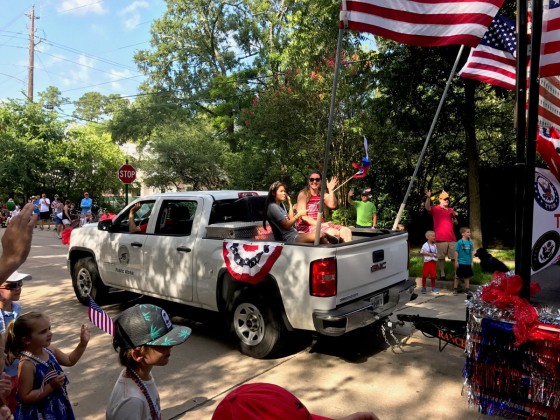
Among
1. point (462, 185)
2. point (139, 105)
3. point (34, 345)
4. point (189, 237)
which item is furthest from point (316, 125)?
point (139, 105)

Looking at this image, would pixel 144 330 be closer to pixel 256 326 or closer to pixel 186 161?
pixel 256 326

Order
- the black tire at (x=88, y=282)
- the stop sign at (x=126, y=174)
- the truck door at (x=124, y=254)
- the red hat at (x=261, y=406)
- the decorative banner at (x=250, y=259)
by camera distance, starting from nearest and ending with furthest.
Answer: the red hat at (x=261, y=406)
the decorative banner at (x=250, y=259)
the truck door at (x=124, y=254)
the black tire at (x=88, y=282)
the stop sign at (x=126, y=174)

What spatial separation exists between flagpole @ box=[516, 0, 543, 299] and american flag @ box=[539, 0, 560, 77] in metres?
0.82

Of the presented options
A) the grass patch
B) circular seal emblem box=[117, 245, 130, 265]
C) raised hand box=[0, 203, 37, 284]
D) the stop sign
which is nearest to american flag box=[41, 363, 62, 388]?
raised hand box=[0, 203, 37, 284]

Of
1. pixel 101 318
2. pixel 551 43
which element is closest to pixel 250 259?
pixel 101 318

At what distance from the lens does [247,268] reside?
15.2 ft

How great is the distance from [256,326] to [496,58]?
3.97 metres

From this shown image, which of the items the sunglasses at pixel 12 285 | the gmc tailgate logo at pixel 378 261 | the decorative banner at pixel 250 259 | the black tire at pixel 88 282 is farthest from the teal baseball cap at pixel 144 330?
the black tire at pixel 88 282

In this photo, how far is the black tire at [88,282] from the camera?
6855mm

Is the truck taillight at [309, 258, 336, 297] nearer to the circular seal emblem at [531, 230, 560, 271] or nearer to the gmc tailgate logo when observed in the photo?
the gmc tailgate logo

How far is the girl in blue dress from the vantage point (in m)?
2.42

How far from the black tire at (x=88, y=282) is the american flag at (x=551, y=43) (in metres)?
6.35

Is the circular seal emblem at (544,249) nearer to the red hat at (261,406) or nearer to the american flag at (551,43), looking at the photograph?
the american flag at (551,43)

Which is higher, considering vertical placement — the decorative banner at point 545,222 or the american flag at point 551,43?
the american flag at point 551,43
